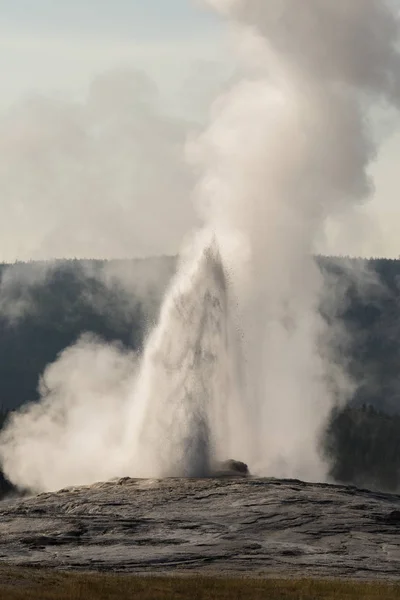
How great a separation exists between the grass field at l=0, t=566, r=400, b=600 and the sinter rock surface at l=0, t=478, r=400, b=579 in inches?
156

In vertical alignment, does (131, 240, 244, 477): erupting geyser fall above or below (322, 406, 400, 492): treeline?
below

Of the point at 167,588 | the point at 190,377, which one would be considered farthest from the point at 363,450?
the point at 167,588

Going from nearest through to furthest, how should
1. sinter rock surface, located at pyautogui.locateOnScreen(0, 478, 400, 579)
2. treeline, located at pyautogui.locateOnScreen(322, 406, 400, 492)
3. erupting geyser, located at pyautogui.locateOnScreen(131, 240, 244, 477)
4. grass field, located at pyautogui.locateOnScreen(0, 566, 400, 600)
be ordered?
grass field, located at pyautogui.locateOnScreen(0, 566, 400, 600)
sinter rock surface, located at pyautogui.locateOnScreen(0, 478, 400, 579)
erupting geyser, located at pyautogui.locateOnScreen(131, 240, 244, 477)
treeline, located at pyautogui.locateOnScreen(322, 406, 400, 492)

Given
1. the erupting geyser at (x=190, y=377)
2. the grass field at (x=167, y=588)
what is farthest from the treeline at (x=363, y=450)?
the grass field at (x=167, y=588)

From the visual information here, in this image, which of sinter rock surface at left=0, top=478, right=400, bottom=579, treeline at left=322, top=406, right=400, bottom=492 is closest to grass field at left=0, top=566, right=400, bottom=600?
sinter rock surface at left=0, top=478, right=400, bottom=579

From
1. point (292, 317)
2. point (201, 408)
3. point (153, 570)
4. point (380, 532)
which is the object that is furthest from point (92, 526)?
point (292, 317)

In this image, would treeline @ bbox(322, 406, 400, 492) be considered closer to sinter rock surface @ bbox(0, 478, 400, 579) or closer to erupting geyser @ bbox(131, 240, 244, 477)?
erupting geyser @ bbox(131, 240, 244, 477)

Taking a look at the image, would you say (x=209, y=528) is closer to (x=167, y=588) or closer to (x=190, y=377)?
(x=167, y=588)

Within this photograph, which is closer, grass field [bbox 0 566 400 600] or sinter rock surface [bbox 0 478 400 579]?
grass field [bbox 0 566 400 600]

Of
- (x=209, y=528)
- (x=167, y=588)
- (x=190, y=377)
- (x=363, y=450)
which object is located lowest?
(x=167, y=588)

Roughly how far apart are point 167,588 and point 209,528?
15066mm

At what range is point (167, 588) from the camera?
37.6 meters

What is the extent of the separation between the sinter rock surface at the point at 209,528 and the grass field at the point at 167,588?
3.97 metres

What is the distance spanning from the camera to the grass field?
36000 millimetres
